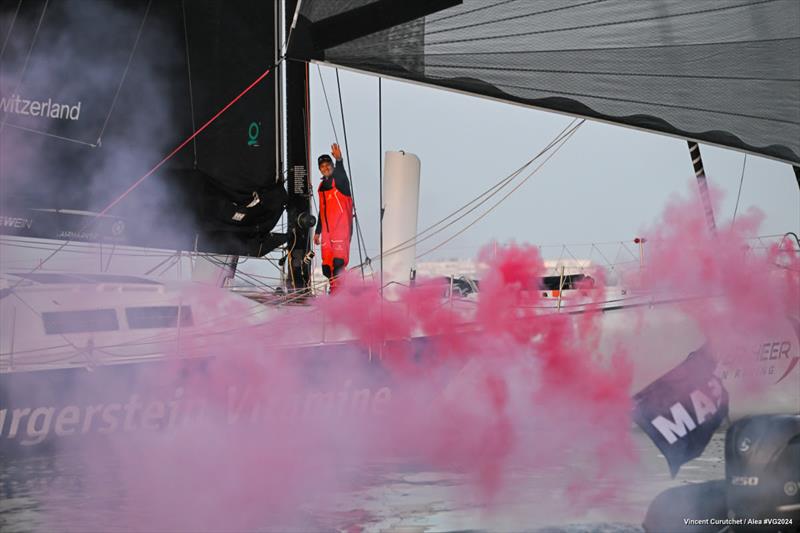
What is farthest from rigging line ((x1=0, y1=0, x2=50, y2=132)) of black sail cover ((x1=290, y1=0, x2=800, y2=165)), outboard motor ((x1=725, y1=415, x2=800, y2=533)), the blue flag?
outboard motor ((x1=725, y1=415, x2=800, y2=533))

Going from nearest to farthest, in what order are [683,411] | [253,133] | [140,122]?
[683,411], [140,122], [253,133]

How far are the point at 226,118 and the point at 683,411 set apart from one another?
325 cm

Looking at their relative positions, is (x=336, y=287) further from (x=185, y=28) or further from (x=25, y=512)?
(x=25, y=512)

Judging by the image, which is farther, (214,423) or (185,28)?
(185,28)

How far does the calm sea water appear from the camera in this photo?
4.14m

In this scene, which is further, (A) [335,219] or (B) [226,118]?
(A) [335,219]

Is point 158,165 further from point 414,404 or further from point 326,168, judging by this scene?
point 414,404

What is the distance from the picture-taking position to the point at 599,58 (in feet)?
16.5

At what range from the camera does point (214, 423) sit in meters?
5.25

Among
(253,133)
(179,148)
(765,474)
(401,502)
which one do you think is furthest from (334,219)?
(765,474)

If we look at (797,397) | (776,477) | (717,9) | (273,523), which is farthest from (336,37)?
(797,397)

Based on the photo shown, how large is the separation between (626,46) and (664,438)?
1.97 metres

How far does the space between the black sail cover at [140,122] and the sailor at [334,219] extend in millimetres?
405

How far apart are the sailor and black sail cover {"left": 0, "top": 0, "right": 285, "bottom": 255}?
405mm
